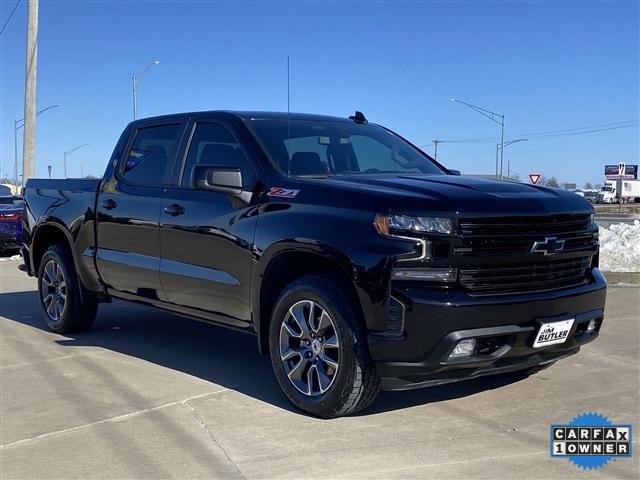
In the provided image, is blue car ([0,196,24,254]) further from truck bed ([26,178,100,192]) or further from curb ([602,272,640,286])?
curb ([602,272,640,286])

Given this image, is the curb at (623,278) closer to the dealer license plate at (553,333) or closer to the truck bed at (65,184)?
the dealer license plate at (553,333)

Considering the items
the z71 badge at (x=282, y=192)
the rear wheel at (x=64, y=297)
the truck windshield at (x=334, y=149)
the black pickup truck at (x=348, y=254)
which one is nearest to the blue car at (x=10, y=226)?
the rear wheel at (x=64, y=297)

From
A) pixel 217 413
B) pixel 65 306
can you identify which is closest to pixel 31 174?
pixel 65 306

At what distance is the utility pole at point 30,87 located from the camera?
730 inches

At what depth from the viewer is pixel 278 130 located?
5.49 meters

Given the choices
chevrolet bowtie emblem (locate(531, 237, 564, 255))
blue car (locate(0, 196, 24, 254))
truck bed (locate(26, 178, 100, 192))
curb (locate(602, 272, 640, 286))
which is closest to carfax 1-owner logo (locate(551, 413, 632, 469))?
chevrolet bowtie emblem (locate(531, 237, 564, 255))

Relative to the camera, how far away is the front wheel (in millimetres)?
4262

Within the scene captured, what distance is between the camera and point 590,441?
4.16 m

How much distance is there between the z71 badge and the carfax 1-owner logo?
7.00ft

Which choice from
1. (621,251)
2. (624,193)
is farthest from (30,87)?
(624,193)

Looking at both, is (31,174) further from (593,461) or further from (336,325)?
(593,461)

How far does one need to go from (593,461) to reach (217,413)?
2.26 metres

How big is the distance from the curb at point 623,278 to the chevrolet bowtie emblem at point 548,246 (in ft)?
18.4

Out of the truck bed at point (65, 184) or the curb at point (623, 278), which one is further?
the curb at point (623, 278)
